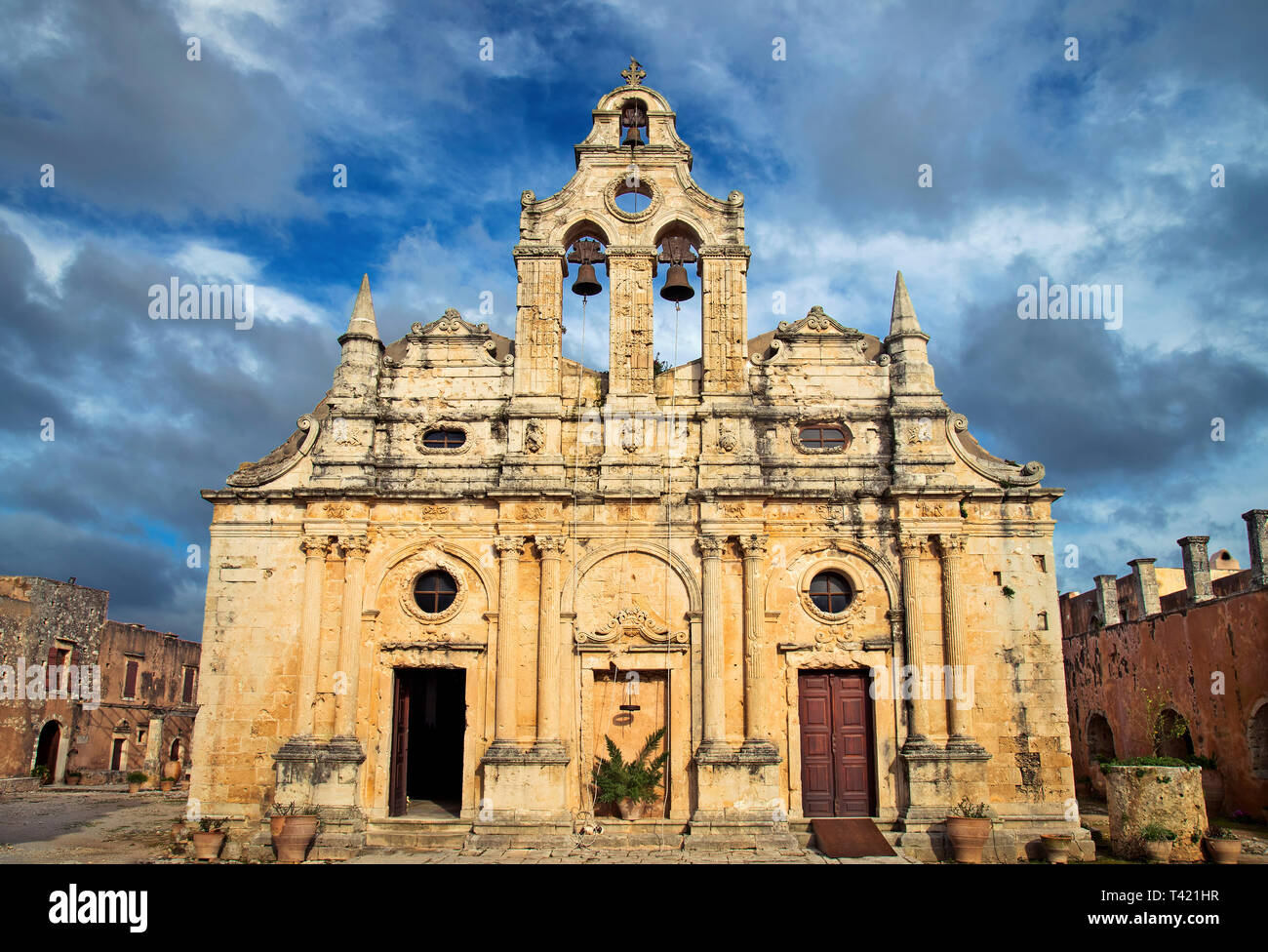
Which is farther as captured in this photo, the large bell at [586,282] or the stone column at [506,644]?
the large bell at [586,282]

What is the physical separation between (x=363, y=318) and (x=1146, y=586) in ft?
74.0

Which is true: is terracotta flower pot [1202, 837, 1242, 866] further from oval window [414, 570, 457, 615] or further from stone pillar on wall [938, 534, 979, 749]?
oval window [414, 570, 457, 615]

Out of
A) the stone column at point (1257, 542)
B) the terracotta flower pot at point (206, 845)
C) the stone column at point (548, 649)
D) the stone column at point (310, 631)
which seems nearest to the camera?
the terracotta flower pot at point (206, 845)

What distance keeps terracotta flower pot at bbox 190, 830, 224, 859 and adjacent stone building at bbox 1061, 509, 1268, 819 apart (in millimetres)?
18806

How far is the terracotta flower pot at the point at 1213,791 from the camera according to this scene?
21406mm

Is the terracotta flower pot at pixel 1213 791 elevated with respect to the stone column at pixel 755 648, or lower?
lower

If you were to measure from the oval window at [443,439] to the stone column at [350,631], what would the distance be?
2278 millimetres

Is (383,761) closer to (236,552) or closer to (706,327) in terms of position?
(236,552)

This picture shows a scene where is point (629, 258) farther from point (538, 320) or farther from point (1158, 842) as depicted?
point (1158, 842)

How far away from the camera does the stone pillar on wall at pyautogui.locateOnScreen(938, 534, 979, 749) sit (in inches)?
645

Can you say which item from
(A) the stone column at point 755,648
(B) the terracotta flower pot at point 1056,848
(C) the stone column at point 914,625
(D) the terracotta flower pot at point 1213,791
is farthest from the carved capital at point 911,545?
(D) the terracotta flower pot at point 1213,791

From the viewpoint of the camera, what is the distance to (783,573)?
683 inches

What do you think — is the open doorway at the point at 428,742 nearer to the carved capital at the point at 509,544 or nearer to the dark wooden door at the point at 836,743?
the carved capital at the point at 509,544
